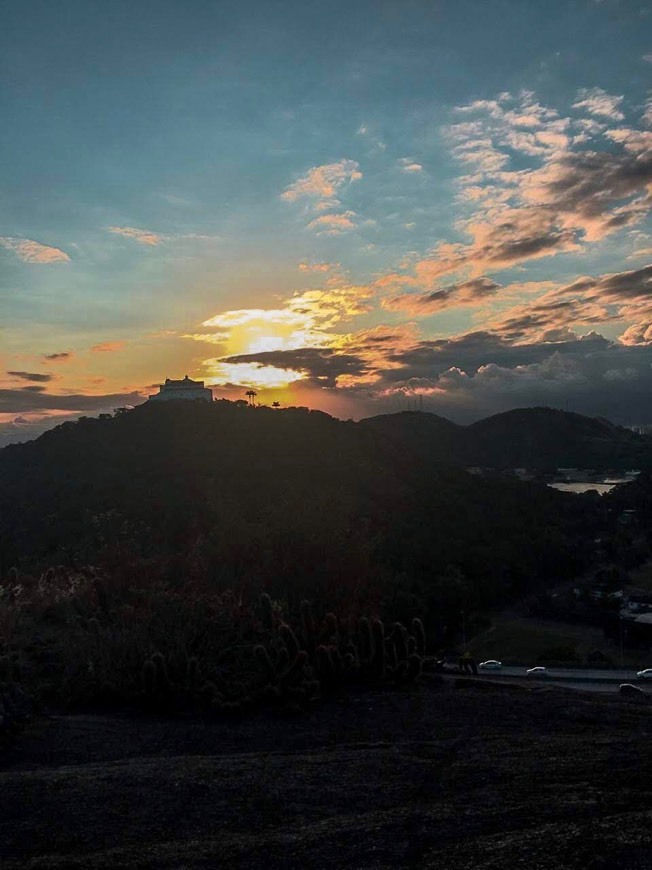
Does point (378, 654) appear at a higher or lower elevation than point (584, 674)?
higher

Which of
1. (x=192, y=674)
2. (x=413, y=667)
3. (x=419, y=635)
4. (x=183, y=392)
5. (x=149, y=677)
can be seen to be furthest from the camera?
(x=183, y=392)

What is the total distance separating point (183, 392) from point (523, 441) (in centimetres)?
6486

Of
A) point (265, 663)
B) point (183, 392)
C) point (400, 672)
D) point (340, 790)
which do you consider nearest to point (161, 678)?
point (265, 663)

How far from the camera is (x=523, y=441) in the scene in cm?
12800

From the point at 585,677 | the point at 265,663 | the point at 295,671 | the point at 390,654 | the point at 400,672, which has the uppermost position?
the point at 265,663

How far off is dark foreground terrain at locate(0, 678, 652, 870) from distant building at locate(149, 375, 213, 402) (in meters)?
76.8

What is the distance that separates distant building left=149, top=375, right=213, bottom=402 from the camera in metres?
85.2

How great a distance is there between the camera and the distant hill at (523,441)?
11700 centimetres

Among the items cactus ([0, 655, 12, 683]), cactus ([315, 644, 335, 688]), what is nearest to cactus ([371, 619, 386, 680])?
cactus ([315, 644, 335, 688])

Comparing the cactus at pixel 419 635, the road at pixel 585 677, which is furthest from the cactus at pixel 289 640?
the road at pixel 585 677

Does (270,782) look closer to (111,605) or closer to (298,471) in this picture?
(111,605)

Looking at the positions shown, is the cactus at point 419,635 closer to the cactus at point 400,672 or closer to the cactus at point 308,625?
the cactus at point 400,672

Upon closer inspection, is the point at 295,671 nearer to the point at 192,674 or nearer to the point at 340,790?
the point at 192,674

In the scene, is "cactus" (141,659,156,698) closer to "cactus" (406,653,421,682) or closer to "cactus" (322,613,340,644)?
"cactus" (322,613,340,644)
